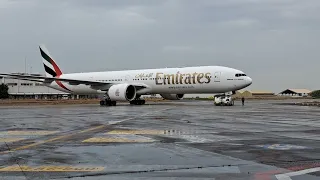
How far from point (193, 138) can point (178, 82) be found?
30.5m

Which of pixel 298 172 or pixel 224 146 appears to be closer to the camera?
pixel 298 172

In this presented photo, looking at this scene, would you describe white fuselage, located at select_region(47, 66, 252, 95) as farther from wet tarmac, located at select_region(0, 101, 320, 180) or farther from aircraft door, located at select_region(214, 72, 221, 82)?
wet tarmac, located at select_region(0, 101, 320, 180)

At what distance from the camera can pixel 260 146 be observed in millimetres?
9352

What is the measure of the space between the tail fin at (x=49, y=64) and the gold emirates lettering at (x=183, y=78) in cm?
1867

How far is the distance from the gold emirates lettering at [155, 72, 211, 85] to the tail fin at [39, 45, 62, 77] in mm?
18667

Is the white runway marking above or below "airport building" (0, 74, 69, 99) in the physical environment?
below

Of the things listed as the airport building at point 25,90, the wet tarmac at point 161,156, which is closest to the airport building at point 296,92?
the airport building at point 25,90

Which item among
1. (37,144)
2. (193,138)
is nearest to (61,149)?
(37,144)

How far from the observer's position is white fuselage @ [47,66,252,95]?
1537 inches

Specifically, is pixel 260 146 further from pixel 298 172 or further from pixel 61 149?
pixel 61 149

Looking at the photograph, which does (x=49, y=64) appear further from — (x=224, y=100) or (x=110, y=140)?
(x=110, y=140)

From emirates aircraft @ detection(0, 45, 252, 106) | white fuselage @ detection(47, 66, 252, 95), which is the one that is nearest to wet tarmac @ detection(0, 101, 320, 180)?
white fuselage @ detection(47, 66, 252, 95)

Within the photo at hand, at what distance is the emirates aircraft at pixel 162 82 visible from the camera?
39156 mm

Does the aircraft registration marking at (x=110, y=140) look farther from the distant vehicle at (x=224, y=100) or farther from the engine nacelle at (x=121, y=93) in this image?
the distant vehicle at (x=224, y=100)
